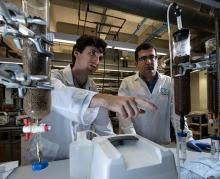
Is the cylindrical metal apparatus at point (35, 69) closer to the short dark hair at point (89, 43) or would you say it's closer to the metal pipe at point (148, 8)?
the metal pipe at point (148, 8)

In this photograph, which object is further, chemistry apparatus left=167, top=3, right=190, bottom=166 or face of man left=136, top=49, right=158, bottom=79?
face of man left=136, top=49, right=158, bottom=79

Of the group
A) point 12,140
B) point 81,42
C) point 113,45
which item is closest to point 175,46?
point 81,42

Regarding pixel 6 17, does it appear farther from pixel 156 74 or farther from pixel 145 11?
pixel 156 74

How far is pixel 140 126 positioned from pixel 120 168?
134 centimetres

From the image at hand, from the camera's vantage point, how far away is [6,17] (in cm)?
46

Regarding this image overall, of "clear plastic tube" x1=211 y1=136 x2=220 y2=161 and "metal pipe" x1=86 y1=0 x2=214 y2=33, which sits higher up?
"metal pipe" x1=86 y1=0 x2=214 y2=33

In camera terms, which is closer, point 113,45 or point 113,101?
point 113,101

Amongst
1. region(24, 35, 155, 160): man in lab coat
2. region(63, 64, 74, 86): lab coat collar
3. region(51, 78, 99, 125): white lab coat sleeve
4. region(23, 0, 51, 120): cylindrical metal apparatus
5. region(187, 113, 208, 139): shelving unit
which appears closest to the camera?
region(23, 0, 51, 120): cylindrical metal apparatus

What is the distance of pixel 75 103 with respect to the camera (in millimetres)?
883

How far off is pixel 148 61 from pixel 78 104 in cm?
119

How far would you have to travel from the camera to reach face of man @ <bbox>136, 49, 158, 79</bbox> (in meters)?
1.87

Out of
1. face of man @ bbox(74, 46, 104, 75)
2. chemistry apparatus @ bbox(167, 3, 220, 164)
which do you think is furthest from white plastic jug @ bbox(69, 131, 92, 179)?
face of man @ bbox(74, 46, 104, 75)

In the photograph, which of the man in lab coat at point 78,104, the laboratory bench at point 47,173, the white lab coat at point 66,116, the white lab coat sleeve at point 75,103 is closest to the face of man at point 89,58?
the man in lab coat at point 78,104

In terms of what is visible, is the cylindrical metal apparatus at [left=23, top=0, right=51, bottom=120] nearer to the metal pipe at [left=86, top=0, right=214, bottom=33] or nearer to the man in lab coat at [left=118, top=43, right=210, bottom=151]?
the metal pipe at [left=86, top=0, right=214, bottom=33]
